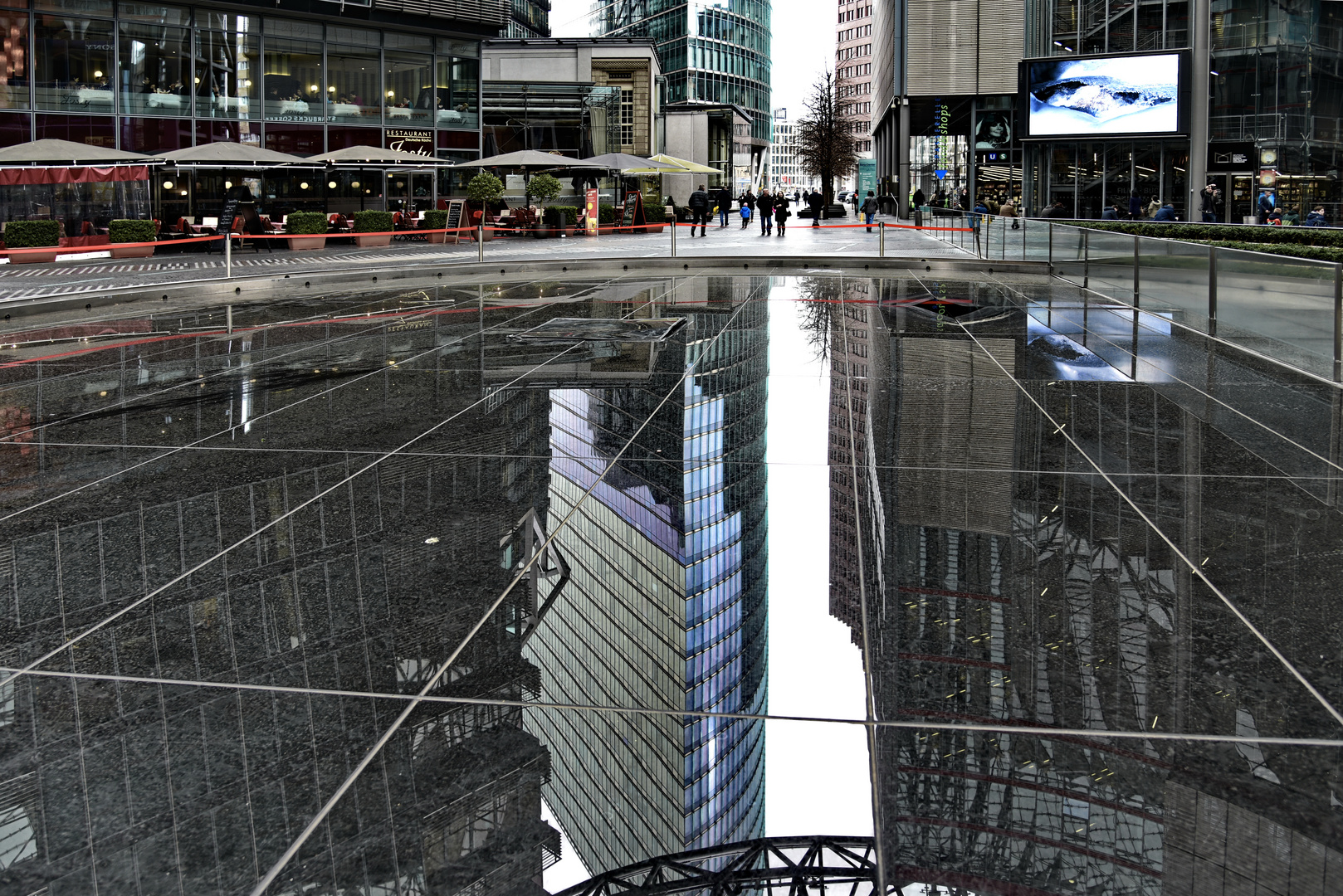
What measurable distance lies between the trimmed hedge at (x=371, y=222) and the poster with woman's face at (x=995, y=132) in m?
30.5

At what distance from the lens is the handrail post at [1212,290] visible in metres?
15.1

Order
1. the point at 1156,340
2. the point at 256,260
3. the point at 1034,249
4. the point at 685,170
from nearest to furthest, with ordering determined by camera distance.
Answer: the point at 1156,340, the point at 1034,249, the point at 256,260, the point at 685,170

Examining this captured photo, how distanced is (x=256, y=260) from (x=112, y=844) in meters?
30.1

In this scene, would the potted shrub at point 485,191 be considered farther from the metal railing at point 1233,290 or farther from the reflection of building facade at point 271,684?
the reflection of building facade at point 271,684

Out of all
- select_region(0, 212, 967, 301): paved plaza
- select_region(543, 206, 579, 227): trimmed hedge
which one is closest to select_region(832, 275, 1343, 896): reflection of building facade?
select_region(0, 212, 967, 301): paved plaza

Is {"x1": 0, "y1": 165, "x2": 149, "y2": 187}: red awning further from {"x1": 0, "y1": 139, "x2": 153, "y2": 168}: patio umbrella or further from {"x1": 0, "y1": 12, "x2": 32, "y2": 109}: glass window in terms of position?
{"x1": 0, "y1": 12, "x2": 32, "y2": 109}: glass window

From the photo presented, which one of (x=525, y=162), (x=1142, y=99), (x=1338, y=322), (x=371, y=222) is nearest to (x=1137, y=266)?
(x=1338, y=322)

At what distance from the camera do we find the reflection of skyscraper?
155 inches

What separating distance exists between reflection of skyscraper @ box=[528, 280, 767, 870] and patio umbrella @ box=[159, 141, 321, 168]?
2947cm

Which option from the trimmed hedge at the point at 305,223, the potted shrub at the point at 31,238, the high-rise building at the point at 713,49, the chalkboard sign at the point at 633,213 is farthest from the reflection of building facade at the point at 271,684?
the high-rise building at the point at 713,49

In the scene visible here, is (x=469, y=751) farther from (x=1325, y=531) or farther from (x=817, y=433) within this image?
(x=817, y=433)

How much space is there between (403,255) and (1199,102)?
20.8m

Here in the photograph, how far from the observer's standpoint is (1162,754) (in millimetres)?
4059

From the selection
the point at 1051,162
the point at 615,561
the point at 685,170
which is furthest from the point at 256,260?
the point at 1051,162
